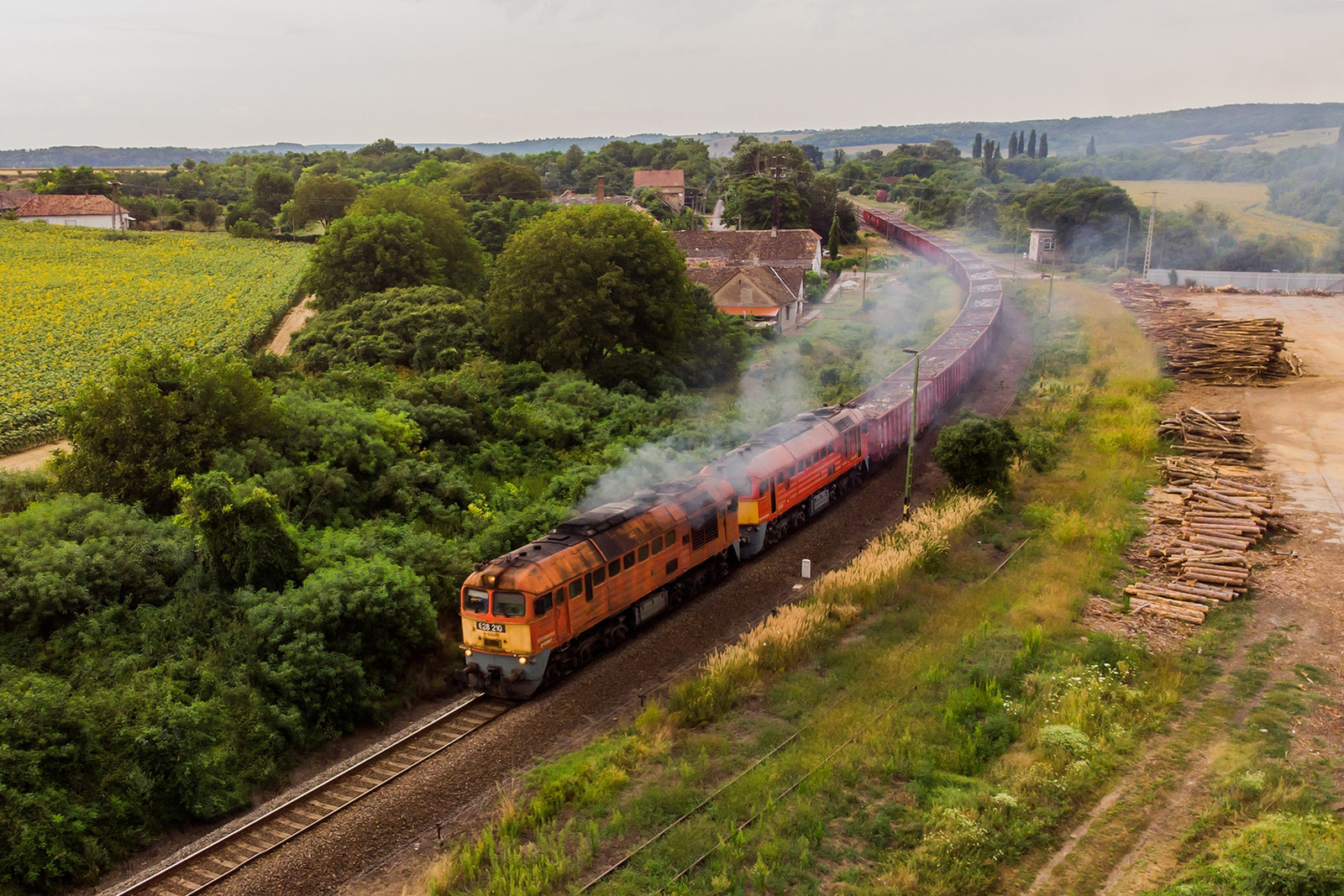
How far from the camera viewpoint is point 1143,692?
19.5 metres

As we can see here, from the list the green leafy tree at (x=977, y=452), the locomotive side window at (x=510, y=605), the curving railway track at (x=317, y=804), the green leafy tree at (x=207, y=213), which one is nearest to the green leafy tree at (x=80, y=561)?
the curving railway track at (x=317, y=804)

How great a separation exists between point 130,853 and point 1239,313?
204 ft

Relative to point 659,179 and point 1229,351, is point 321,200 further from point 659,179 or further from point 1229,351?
point 1229,351

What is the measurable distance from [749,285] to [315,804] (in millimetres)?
54394

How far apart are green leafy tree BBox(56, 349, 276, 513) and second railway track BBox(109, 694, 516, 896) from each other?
11272 mm

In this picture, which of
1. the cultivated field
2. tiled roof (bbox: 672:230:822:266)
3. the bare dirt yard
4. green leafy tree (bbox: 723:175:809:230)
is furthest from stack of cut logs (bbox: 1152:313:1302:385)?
green leafy tree (bbox: 723:175:809:230)

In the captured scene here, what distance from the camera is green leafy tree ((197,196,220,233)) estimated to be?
111 metres

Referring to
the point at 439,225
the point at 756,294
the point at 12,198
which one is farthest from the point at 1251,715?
the point at 12,198

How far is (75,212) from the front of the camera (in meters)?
102

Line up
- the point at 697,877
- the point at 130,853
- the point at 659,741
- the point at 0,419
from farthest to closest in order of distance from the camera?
the point at 0,419 < the point at 659,741 < the point at 130,853 < the point at 697,877

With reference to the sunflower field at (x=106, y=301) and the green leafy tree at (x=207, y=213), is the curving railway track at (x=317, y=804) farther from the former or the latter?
the green leafy tree at (x=207, y=213)

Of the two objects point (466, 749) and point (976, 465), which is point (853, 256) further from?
point (466, 749)

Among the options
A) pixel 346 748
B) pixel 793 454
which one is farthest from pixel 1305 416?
pixel 346 748

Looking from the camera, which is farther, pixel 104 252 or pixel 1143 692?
pixel 104 252
